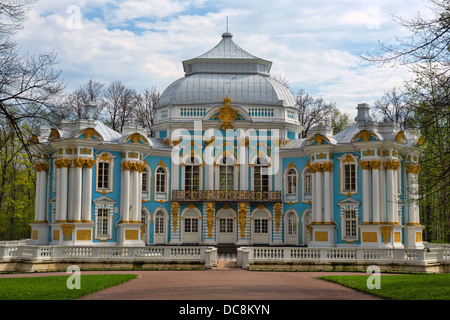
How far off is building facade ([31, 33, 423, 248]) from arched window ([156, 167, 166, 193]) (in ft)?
0.26

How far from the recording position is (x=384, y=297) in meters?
14.7

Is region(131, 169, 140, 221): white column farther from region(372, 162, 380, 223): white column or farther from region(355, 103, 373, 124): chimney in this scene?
region(355, 103, 373, 124): chimney

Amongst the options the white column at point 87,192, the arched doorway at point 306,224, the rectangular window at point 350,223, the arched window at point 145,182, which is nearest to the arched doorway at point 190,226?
the arched window at point 145,182

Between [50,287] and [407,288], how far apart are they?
370 inches

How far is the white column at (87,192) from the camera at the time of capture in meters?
29.3

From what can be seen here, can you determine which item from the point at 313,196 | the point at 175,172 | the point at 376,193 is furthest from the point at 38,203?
the point at 376,193

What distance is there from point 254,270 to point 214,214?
1020 centimetres

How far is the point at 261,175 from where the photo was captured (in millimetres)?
34031

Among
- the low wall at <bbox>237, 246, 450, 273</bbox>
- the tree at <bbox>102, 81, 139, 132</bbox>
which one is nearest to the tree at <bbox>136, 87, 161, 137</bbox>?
the tree at <bbox>102, 81, 139, 132</bbox>

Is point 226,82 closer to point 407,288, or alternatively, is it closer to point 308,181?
point 308,181

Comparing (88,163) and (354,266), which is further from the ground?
(88,163)

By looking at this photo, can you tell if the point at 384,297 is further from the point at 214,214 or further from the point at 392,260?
the point at 214,214
